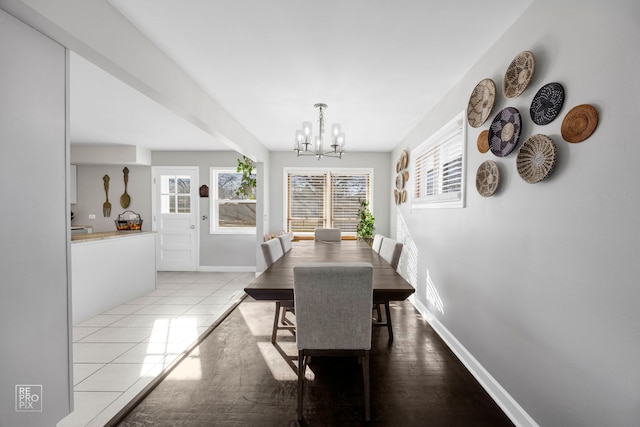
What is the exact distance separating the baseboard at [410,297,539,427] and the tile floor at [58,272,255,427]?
7.81 feet

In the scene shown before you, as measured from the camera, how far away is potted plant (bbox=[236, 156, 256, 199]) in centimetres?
542

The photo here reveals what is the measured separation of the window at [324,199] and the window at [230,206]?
80cm

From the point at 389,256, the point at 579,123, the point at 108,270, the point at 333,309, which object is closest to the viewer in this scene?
the point at 579,123

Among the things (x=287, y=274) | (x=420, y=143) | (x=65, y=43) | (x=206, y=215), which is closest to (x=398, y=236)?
(x=420, y=143)

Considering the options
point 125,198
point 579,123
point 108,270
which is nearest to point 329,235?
point 108,270

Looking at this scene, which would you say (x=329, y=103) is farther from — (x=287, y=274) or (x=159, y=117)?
(x=159, y=117)

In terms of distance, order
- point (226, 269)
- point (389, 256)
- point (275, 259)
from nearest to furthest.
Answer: point (275, 259), point (389, 256), point (226, 269)

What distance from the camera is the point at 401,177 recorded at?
4.89 m

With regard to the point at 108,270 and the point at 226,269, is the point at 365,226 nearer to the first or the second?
the point at 226,269

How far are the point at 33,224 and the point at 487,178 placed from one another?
2.67 m

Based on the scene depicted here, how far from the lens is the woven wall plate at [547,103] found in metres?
1.47

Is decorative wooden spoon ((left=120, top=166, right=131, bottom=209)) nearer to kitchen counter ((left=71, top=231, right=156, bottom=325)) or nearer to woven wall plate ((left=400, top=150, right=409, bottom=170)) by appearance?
kitchen counter ((left=71, top=231, right=156, bottom=325))

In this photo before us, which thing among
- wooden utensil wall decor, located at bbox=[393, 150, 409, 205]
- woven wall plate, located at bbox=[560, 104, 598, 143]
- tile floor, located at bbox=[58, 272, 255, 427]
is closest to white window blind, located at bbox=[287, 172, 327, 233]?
wooden utensil wall decor, located at bbox=[393, 150, 409, 205]

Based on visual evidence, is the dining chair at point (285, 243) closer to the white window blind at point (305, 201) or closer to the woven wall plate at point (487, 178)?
the woven wall plate at point (487, 178)
